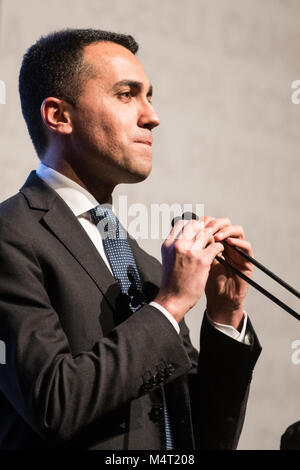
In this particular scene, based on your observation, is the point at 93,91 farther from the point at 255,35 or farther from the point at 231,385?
the point at 255,35

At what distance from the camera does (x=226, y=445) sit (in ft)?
5.01

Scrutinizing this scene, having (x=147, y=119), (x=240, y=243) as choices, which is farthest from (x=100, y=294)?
(x=147, y=119)

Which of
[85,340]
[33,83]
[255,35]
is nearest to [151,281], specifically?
[85,340]

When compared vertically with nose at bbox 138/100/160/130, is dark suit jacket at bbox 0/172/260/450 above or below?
below

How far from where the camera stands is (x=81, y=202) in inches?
59.9

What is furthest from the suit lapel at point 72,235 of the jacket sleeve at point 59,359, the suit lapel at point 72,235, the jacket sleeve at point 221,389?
the jacket sleeve at point 221,389

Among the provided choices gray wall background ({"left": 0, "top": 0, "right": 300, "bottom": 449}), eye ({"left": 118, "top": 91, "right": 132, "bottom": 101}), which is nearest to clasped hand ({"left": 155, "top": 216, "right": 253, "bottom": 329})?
eye ({"left": 118, "top": 91, "right": 132, "bottom": 101})

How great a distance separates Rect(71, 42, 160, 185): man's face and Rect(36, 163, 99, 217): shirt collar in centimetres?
6

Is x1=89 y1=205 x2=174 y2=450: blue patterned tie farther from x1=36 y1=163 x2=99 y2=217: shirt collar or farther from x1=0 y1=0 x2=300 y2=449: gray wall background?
x1=0 y1=0 x2=300 y2=449: gray wall background

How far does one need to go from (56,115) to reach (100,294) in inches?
21.3

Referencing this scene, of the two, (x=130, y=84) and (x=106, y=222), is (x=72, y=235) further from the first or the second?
(x=130, y=84)

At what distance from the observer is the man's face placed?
1538 mm

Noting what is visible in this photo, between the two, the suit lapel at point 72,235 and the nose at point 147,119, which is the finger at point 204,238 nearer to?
the suit lapel at point 72,235

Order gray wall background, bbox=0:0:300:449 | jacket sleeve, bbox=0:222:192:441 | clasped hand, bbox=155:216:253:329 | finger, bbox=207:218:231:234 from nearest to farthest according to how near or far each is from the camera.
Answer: jacket sleeve, bbox=0:222:192:441 → clasped hand, bbox=155:216:253:329 → finger, bbox=207:218:231:234 → gray wall background, bbox=0:0:300:449
